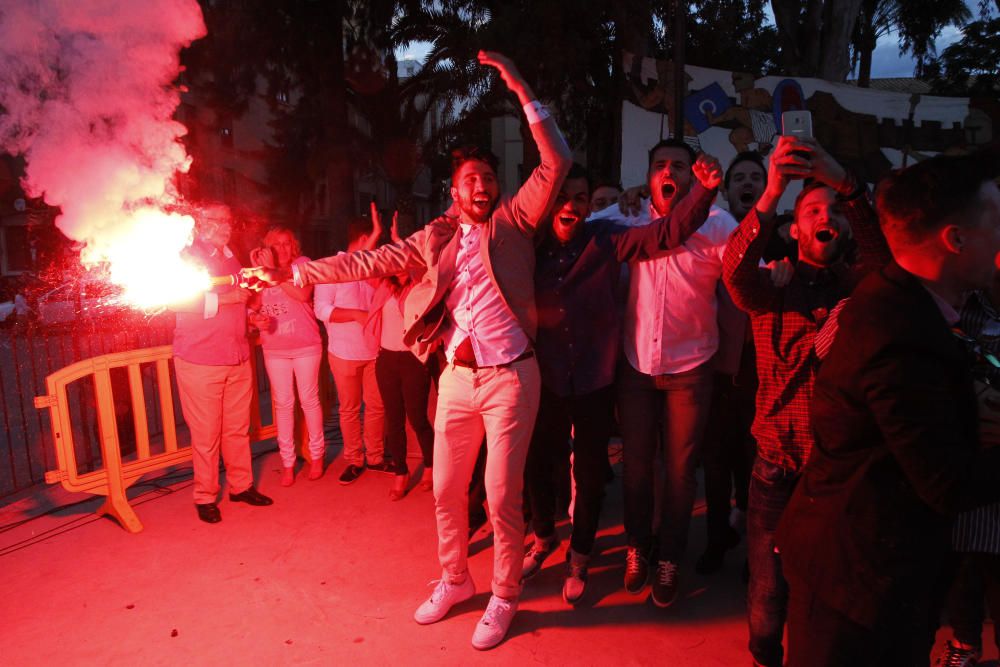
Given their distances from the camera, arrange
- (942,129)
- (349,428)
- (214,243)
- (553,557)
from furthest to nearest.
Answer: (942,129) → (349,428) → (214,243) → (553,557)

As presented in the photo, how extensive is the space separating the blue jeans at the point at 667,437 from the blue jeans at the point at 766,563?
2.31 ft

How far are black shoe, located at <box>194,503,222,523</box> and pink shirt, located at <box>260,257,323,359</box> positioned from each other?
4.38 feet

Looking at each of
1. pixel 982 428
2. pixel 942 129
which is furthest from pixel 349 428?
pixel 942 129

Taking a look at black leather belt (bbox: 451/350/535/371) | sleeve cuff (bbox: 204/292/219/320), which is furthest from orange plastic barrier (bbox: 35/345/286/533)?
black leather belt (bbox: 451/350/535/371)

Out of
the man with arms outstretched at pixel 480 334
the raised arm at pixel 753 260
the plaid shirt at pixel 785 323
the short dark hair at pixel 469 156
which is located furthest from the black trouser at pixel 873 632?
Result: the short dark hair at pixel 469 156

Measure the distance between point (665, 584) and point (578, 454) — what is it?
33.8 inches

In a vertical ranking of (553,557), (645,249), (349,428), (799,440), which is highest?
(645,249)

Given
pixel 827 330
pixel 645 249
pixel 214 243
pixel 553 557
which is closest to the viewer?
pixel 827 330

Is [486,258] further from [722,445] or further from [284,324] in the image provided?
[284,324]

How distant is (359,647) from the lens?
339 centimetres

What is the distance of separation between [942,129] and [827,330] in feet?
36.2

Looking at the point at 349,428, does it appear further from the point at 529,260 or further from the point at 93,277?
the point at 529,260

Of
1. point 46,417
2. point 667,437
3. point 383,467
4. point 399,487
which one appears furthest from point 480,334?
point 46,417

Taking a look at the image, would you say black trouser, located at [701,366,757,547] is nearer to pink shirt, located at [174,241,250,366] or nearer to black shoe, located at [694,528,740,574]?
black shoe, located at [694,528,740,574]
